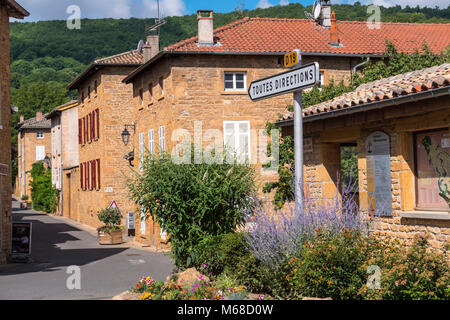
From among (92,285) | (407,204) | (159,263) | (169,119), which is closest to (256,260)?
(407,204)

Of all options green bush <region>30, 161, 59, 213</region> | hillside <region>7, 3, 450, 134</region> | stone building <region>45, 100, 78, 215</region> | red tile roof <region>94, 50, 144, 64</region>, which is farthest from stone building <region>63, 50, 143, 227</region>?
hillside <region>7, 3, 450, 134</region>

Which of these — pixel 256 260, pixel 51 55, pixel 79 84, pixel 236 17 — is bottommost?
pixel 256 260

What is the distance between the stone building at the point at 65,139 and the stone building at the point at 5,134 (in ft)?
75.9

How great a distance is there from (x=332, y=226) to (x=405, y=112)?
2399 millimetres

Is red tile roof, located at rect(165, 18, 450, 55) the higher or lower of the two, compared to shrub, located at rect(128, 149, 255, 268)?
higher

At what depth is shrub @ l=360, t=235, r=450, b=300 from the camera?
6.73 m

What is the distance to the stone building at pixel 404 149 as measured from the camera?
9133 mm

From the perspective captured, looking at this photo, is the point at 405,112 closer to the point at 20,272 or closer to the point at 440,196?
the point at 440,196

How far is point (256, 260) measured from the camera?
30.0ft

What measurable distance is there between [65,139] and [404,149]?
38.4 metres

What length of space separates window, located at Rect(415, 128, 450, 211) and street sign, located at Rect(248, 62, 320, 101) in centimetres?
302

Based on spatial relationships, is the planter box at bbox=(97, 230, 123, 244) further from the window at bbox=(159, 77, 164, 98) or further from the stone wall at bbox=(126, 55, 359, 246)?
the window at bbox=(159, 77, 164, 98)

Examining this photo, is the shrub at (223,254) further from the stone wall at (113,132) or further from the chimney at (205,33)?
the stone wall at (113,132)

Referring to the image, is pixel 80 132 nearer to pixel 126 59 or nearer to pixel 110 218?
pixel 126 59
